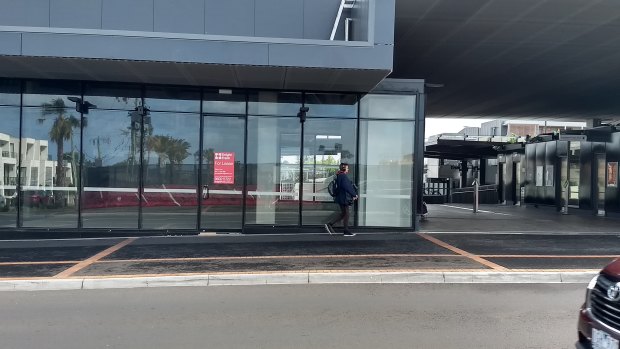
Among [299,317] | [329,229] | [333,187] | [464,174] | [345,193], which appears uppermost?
[464,174]

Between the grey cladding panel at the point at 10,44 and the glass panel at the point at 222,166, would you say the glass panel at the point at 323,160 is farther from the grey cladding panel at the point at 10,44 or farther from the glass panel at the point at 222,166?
the grey cladding panel at the point at 10,44

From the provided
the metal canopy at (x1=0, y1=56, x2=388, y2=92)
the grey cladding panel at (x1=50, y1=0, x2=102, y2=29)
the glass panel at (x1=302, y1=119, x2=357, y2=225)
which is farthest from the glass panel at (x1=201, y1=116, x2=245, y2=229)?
the grey cladding panel at (x1=50, y1=0, x2=102, y2=29)

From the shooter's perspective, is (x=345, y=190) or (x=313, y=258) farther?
(x=345, y=190)

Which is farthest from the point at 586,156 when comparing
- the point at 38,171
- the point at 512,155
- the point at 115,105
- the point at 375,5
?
the point at 38,171

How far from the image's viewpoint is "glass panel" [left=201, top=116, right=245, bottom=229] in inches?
480

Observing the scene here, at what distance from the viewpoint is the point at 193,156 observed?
40.1 ft

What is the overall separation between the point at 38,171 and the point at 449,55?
37.0 feet

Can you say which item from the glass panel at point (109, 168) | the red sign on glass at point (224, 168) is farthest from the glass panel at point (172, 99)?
the red sign on glass at point (224, 168)

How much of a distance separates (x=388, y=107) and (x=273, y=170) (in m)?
3.23

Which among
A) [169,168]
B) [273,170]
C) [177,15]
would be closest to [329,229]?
[273,170]

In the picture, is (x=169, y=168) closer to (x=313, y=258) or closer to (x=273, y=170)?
(x=273, y=170)

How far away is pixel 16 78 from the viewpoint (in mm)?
11641

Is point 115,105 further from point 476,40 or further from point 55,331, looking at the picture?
point 476,40

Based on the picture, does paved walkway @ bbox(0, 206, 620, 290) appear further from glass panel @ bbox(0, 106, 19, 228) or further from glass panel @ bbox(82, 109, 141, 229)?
glass panel @ bbox(0, 106, 19, 228)
